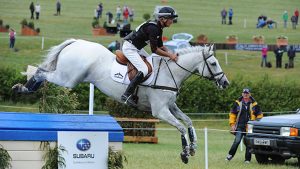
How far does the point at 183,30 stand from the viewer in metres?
62.0

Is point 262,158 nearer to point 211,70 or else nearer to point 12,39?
point 211,70

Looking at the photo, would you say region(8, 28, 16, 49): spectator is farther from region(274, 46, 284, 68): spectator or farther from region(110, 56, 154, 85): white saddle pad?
region(110, 56, 154, 85): white saddle pad

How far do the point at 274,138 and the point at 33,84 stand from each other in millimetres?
5815

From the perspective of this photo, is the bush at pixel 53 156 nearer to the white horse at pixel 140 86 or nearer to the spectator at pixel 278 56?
the white horse at pixel 140 86

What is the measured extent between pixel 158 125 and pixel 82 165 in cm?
2052

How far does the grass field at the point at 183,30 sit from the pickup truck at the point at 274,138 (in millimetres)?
330

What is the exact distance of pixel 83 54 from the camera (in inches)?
521

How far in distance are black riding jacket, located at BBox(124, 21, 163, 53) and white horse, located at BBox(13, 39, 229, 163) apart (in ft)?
1.31

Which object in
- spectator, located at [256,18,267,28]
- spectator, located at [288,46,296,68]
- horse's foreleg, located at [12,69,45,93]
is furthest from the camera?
spectator, located at [256,18,267,28]

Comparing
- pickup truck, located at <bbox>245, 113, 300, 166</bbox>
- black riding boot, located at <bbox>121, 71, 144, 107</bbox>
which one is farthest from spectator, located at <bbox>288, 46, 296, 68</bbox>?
black riding boot, located at <bbox>121, 71, 144, 107</bbox>

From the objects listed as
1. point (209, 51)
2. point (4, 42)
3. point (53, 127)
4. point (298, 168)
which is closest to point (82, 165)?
point (53, 127)

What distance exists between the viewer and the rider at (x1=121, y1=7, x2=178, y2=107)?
1290cm

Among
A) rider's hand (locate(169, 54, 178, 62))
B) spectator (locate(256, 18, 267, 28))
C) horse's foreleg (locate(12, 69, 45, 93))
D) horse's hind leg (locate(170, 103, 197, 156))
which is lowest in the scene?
spectator (locate(256, 18, 267, 28))

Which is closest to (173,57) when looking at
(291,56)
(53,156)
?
(53,156)
